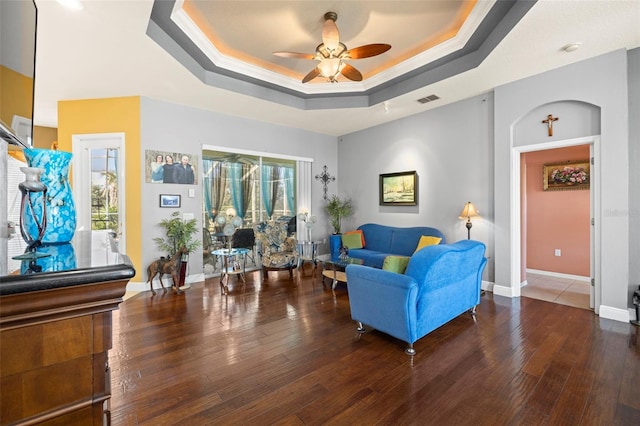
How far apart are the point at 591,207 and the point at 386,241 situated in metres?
3.00

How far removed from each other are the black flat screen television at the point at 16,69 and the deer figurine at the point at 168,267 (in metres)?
3.21

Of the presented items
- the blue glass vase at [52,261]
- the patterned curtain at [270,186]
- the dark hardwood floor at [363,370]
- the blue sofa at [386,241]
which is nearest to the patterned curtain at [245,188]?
the patterned curtain at [270,186]

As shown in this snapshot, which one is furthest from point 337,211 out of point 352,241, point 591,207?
point 591,207

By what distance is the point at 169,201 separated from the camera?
4742 mm

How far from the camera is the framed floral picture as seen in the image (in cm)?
478

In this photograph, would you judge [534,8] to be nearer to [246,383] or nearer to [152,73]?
[246,383]

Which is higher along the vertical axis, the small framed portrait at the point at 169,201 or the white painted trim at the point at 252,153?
the white painted trim at the point at 252,153

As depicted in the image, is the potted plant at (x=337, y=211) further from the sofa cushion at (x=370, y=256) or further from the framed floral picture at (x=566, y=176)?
the framed floral picture at (x=566, y=176)

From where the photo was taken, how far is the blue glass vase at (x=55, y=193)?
3.61ft

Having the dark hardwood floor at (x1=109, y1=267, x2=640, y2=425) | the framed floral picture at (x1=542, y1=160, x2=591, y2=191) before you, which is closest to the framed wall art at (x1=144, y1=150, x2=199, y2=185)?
the dark hardwood floor at (x1=109, y1=267, x2=640, y2=425)

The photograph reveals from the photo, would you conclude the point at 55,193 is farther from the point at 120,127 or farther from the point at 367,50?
the point at 120,127

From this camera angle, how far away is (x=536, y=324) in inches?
124

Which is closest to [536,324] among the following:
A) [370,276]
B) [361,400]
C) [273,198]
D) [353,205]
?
[370,276]

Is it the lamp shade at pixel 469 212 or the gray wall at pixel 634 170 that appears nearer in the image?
the gray wall at pixel 634 170
